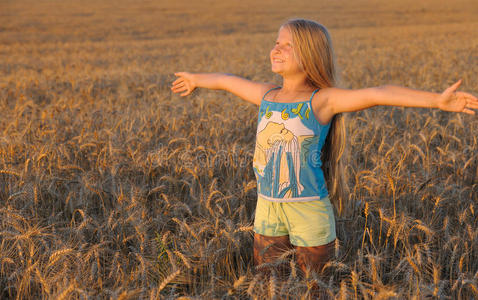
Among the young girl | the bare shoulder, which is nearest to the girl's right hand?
the young girl

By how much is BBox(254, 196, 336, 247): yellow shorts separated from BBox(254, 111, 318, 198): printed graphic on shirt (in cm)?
7

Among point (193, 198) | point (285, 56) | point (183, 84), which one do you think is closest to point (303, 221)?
point (285, 56)

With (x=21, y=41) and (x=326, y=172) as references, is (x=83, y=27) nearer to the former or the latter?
(x=21, y=41)

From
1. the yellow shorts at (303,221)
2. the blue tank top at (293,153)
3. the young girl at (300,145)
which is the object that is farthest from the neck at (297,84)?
the yellow shorts at (303,221)

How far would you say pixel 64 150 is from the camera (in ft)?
10.9

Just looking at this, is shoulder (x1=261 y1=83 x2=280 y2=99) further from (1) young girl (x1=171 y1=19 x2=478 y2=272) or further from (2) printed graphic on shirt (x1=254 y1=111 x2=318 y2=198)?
(2) printed graphic on shirt (x1=254 y1=111 x2=318 y2=198)

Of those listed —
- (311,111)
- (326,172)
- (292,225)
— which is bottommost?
(292,225)


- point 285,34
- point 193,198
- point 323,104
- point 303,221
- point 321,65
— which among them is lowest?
point 193,198

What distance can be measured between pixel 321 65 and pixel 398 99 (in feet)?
1.45

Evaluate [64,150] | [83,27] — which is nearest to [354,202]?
[64,150]

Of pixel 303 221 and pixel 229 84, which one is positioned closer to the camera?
pixel 303 221

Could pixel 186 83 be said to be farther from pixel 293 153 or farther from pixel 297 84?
pixel 293 153

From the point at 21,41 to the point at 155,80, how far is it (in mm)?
13565

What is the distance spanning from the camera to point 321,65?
1.97 meters
